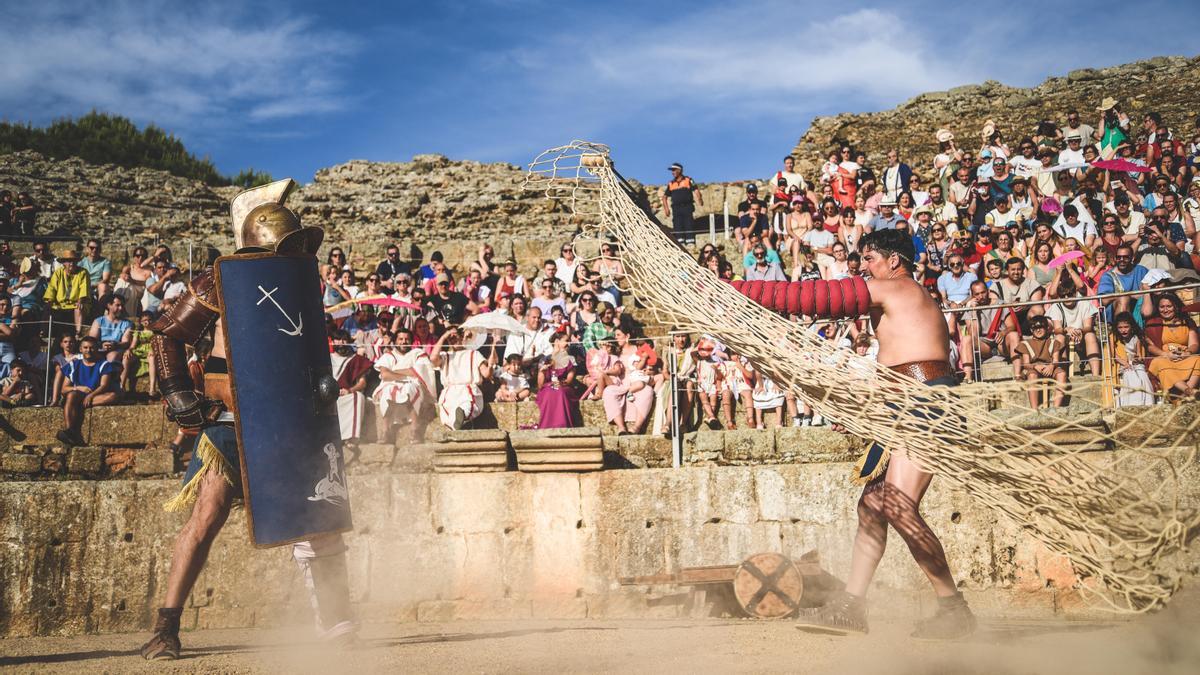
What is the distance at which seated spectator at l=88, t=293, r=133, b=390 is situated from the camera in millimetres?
10164

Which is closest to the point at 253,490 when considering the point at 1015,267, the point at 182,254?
the point at 1015,267

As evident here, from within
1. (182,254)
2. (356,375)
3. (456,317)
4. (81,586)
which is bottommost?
(81,586)

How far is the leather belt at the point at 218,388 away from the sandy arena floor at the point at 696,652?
1.35 m

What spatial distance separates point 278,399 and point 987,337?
609 cm

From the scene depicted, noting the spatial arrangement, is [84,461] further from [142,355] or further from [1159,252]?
[1159,252]

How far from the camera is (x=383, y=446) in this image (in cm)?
845

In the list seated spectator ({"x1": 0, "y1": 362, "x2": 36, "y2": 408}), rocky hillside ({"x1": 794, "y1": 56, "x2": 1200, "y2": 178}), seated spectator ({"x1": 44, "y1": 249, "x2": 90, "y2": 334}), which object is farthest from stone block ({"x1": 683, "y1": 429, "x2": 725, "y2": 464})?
rocky hillside ({"x1": 794, "y1": 56, "x2": 1200, "y2": 178})

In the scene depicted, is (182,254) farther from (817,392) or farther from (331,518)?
(817,392)

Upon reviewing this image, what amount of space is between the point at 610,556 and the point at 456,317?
4.36 m

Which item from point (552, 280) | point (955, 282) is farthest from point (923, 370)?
point (552, 280)

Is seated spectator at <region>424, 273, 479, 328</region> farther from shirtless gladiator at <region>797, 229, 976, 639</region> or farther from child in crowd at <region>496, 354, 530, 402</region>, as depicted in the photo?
shirtless gladiator at <region>797, 229, 976, 639</region>

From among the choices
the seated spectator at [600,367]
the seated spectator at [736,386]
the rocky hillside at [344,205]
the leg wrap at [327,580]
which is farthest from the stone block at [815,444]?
the rocky hillside at [344,205]

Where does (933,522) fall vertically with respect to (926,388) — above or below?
below

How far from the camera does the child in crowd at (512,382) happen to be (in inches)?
384
